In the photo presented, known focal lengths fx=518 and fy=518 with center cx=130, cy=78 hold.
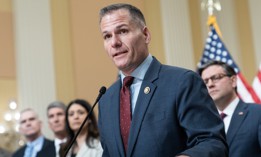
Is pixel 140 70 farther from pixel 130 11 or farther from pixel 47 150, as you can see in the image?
pixel 47 150

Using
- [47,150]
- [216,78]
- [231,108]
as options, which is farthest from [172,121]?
[47,150]

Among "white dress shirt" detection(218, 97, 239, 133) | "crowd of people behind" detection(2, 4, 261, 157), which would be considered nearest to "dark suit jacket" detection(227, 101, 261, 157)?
"white dress shirt" detection(218, 97, 239, 133)

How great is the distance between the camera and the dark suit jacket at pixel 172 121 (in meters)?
2.14

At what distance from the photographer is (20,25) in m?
8.52

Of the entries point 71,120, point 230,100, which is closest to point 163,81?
point 230,100

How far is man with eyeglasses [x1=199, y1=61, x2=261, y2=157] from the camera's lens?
3658 mm

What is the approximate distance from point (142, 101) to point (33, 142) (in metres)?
3.48

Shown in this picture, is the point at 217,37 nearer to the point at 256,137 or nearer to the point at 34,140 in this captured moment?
the point at 34,140

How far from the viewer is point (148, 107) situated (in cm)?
230

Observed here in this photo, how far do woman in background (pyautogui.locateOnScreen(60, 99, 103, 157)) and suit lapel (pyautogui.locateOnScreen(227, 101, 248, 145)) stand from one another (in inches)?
48.0

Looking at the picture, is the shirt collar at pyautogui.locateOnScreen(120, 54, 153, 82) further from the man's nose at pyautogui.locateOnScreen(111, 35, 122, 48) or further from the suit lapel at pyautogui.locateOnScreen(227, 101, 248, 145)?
the suit lapel at pyautogui.locateOnScreen(227, 101, 248, 145)

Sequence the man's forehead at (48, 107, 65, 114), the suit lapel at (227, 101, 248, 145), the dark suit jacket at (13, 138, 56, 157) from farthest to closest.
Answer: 1. the man's forehead at (48, 107, 65, 114)
2. the dark suit jacket at (13, 138, 56, 157)
3. the suit lapel at (227, 101, 248, 145)

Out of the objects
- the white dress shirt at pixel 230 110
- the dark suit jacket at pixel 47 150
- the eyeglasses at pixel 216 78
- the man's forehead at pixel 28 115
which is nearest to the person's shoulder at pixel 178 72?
the white dress shirt at pixel 230 110

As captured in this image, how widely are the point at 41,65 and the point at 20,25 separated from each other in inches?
29.3
